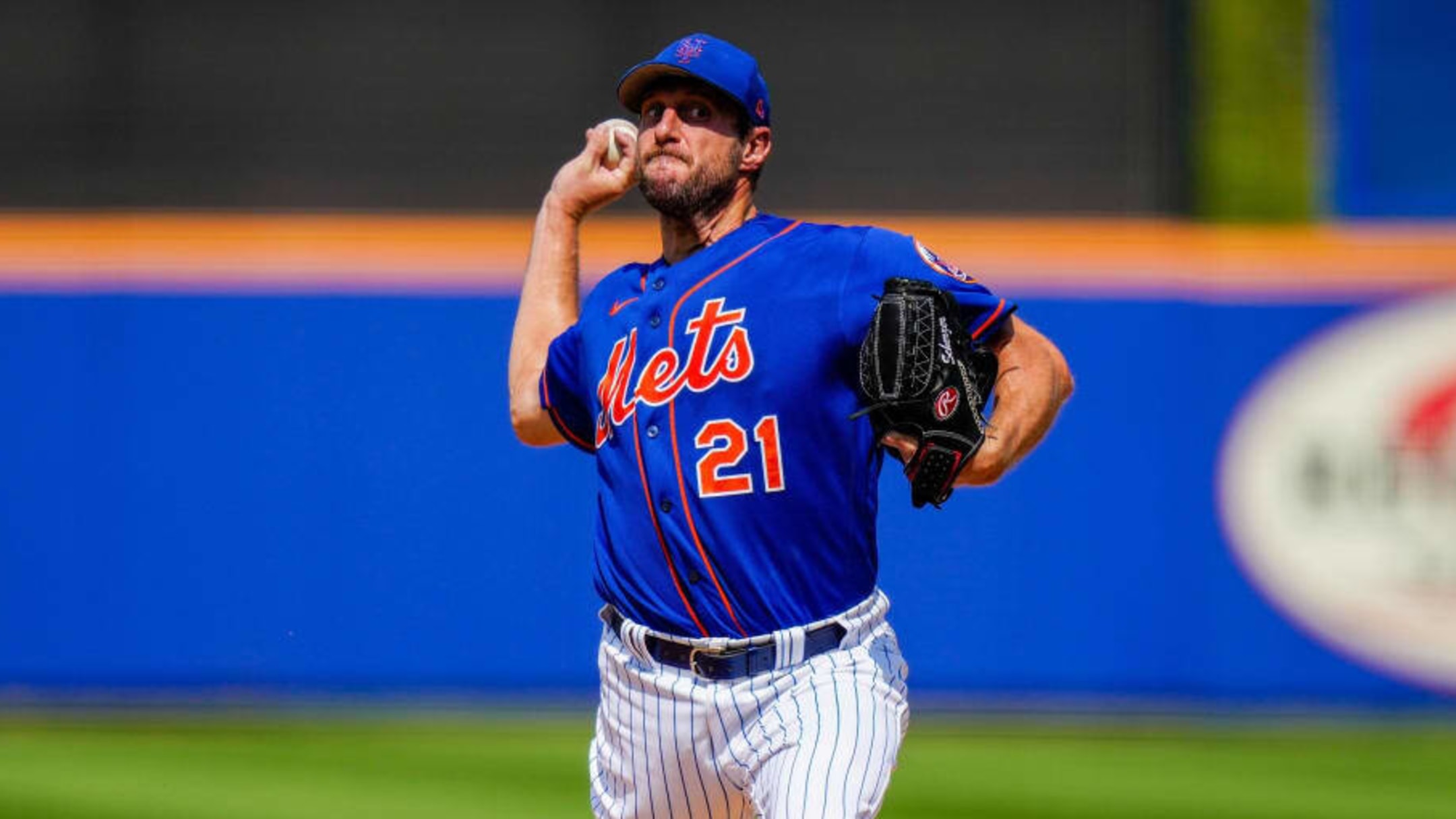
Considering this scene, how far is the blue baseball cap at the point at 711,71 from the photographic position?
3.61 metres

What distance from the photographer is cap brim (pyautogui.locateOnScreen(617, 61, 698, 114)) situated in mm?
3613

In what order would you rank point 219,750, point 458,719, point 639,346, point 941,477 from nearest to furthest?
1. point 941,477
2. point 639,346
3. point 219,750
4. point 458,719

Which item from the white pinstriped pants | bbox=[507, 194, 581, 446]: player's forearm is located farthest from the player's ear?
the white pinstriped pants

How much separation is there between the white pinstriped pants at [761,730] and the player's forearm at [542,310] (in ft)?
1.75

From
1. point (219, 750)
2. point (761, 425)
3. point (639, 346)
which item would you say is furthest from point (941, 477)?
point (219, 750)

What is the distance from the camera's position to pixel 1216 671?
319 inches

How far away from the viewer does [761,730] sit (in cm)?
347

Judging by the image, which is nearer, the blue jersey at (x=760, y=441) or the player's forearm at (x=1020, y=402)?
the player's forearm at (x=1020, y=402)

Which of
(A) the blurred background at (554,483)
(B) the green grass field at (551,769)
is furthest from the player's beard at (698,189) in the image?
(A) the blurred background at (554,483)

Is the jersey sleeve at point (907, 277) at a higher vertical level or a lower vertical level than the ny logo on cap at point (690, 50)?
lower

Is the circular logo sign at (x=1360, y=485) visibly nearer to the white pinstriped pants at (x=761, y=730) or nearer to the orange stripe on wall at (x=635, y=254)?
the orange stripe on wall at (x=635, y=254)

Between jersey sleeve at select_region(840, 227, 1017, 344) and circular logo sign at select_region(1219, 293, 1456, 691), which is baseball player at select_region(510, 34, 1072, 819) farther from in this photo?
circular logo sign at select_region(1219, 293, 1456, 691)

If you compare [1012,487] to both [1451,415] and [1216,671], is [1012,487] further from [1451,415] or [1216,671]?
[1451,415]

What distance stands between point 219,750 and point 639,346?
4258 millimetres
